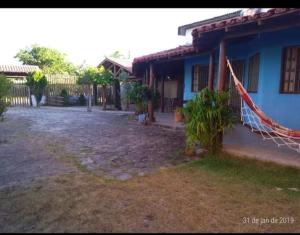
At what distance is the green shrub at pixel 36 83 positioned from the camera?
63.8ft

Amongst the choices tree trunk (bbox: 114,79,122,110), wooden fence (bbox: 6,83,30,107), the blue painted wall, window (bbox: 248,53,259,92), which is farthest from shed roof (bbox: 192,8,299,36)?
wooden fence (bbox: 6,83,30,107)

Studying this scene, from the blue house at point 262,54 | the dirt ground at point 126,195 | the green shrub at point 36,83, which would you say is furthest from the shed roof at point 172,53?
the green shrub at point 36,83

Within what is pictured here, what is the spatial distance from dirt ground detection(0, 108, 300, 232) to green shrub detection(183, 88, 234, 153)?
1.73 ft

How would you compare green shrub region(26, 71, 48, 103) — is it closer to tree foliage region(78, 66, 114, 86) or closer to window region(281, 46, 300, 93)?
tree foliage region(78, 66, 114, 86)

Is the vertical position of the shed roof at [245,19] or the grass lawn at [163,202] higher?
the shed roof at [245,19]

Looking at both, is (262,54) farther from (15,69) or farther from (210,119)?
(15,69)

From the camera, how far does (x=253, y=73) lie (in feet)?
26.9

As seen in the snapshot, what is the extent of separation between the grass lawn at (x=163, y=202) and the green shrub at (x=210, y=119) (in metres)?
0.85

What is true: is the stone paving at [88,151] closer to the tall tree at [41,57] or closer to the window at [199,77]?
the window at [199,77]

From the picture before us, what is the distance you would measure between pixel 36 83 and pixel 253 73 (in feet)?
49.1

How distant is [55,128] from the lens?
9.48 m
